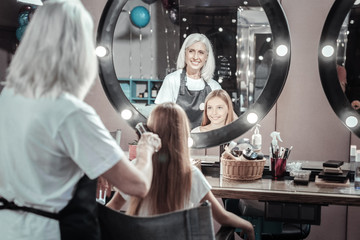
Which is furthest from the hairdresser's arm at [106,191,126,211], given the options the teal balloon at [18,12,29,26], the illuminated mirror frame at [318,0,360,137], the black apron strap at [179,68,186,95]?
the teal balloon at [18,12,29,26]

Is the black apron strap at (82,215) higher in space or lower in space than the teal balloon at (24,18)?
lower

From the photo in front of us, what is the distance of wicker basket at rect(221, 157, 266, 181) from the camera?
70.6 inches

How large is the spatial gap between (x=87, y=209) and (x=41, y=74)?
15.2 inches

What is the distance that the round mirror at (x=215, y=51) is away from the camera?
1.98 m

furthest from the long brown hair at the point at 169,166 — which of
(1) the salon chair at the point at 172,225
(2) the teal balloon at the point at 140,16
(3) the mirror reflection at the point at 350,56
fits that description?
(3) the mirror reflection at the point at 350,56

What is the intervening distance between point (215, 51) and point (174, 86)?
295mm

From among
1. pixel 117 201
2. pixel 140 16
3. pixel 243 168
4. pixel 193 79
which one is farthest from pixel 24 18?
pixel 243 168

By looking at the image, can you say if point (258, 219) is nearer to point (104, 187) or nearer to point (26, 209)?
point (104, 187)

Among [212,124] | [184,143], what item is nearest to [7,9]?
[212,124]

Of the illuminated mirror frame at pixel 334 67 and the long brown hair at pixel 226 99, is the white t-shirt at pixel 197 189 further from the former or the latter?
the illuminated mirror frame at pixel 334 67

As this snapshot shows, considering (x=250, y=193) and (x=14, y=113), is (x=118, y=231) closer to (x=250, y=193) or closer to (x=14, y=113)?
(x=14, y=113)

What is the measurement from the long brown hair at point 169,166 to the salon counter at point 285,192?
0.33m

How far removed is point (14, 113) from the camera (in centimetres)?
99

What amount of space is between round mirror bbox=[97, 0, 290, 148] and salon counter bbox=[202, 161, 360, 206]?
0.36m
